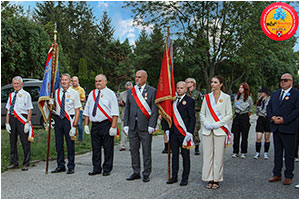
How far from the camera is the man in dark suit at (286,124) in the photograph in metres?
6.29

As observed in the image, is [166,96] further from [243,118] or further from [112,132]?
[243,118]

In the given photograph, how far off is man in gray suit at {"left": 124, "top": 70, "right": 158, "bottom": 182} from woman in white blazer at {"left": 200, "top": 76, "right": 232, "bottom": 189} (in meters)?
0.99

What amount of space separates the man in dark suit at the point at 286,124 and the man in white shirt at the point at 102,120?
9.49 feet

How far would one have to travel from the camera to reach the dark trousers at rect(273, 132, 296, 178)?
629cm

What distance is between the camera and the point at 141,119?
664cm

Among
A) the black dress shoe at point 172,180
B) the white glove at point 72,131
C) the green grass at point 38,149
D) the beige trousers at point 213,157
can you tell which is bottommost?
the black dress shoe at point 172,180

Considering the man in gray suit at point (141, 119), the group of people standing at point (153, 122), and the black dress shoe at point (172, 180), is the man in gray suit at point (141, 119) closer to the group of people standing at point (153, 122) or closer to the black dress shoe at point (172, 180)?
the group of people standing at point (153, 122)

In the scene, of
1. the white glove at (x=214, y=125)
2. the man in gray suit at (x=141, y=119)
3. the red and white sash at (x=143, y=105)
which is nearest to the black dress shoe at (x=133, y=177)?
the man in gray suit at (x=141, y=119)

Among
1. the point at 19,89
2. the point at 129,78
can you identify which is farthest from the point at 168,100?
the point at 129,78

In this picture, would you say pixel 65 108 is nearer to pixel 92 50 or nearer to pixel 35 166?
pixel 35 166

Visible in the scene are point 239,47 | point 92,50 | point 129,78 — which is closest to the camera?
point 239,47

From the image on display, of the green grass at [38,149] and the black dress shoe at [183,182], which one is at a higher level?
the green grass at [38,149]

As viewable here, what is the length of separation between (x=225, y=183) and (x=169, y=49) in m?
2.57

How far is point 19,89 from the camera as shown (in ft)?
24.8
